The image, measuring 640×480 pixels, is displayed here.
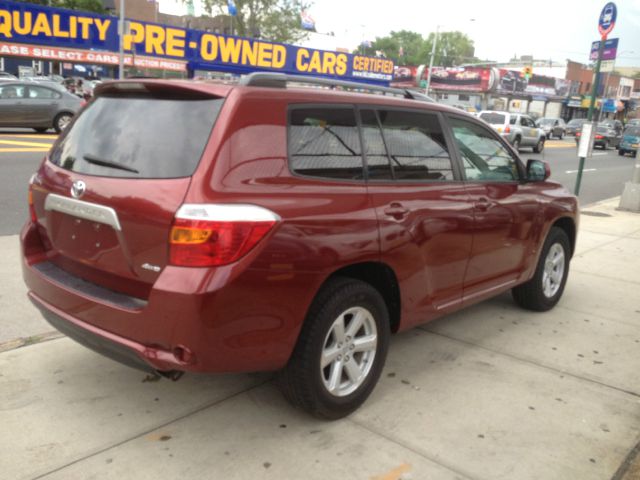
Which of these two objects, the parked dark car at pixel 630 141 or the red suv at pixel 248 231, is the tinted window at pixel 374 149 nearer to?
the red suv at pixel 248 231

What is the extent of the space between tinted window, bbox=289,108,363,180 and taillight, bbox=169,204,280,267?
0.48 m

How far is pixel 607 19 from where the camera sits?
10.7 meters

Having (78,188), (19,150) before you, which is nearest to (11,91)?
(19,150)

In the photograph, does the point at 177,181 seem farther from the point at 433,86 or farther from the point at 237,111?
the point at 433,86

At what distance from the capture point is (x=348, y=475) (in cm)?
276

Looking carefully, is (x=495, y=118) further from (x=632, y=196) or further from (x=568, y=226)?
(x=568, y=226)

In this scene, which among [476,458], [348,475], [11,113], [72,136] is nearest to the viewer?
[348,475]

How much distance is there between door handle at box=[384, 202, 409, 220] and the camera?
10.6 feet

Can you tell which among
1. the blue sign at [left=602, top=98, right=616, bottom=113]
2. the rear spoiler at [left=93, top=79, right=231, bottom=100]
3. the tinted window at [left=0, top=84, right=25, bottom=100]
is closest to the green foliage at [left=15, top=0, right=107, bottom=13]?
the tinted window at [left=0, top=84, right=25, bottom=100]

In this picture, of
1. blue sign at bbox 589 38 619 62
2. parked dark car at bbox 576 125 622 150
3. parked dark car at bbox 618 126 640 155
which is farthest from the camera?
parked dark car at bbox 576 125 622 150

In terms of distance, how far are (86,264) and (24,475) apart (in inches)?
38.2

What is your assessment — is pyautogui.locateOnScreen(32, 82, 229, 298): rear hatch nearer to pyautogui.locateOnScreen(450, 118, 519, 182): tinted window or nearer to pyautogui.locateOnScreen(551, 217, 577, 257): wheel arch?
pyautogui.locateOnScreen(450, 118, 519, 182): tinted window

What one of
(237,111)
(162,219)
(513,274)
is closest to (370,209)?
(237,111)

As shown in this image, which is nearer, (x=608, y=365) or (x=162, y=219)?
(x=162, y=219)
